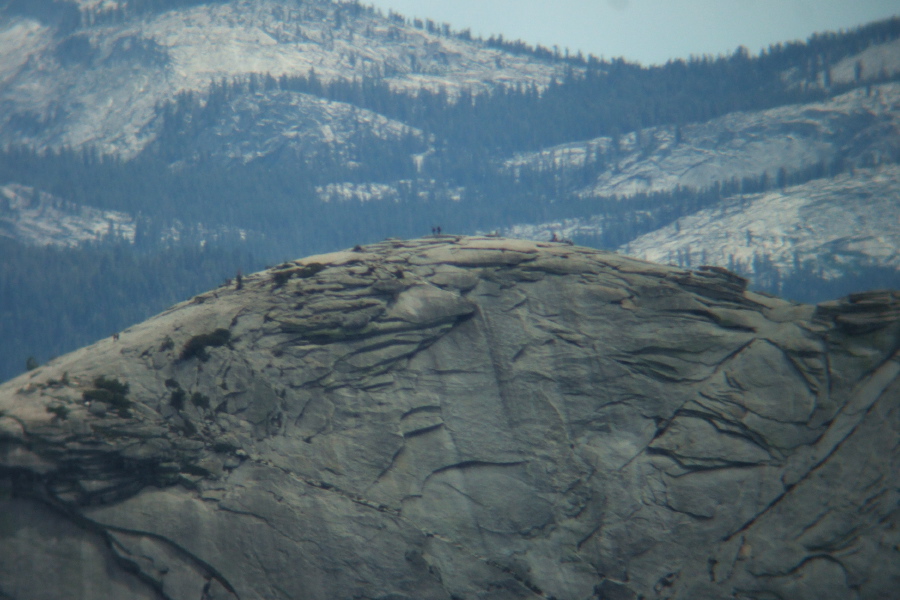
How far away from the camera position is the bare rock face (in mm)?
31594

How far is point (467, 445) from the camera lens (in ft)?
119

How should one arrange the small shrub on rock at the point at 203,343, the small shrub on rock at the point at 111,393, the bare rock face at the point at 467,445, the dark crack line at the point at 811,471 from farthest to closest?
the small shrub on rock at the point at 203,343 < the small shrub on rock at the point at 111,393 < the dark crack line at the point at 811,471 < the bare rock face at the point at 467,445

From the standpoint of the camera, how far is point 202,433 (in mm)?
34625

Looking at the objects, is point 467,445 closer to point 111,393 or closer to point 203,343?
point 203,343

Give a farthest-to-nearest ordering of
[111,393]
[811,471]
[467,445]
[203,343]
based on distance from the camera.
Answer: [203,343] < [467,445] < [111,393] < [811,471]

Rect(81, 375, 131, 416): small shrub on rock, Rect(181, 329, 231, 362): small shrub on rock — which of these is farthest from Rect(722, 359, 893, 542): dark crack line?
Rect(81, 375, 131, 416): small shrub on rock

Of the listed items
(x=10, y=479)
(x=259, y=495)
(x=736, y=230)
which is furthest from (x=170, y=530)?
(x=736, y=230)

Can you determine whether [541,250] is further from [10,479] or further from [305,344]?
[10,479]

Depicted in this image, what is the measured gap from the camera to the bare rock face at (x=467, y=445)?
31594 mm

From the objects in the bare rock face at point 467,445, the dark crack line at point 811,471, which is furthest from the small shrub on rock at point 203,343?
the dark crack line at point 811,471

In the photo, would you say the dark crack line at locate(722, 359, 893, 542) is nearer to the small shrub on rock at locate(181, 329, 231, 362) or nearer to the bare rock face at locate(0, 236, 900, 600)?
the bare rock face at locate(0, 236, 900, 600)

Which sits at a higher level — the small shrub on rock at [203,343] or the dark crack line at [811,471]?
the small shrub on rock at [203,343]

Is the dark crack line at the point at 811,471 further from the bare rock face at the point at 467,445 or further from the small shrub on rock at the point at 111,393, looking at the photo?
the small shrub on rock at the point at 111,393

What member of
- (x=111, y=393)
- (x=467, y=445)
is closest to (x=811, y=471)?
(x=467, y=445)
